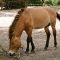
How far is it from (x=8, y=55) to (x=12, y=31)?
1.92 feet

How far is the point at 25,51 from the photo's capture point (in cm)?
747

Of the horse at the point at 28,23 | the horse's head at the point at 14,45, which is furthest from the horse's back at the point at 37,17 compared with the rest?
the horse's head at the point at 14,45

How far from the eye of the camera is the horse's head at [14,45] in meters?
6.37

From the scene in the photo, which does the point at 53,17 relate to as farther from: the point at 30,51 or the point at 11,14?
the point at 11,14

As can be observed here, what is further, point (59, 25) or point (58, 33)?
point (59, 25)

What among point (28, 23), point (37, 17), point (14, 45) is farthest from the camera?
point (37, 17)

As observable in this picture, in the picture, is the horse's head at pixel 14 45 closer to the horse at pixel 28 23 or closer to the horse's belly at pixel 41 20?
the horse at pixel 28 23

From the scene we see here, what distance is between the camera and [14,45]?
646 centimetres

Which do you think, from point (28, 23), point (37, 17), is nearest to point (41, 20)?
point (37, 17)

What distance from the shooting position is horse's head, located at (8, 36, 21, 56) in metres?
6.37

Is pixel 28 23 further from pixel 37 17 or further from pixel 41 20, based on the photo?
pixel 41 20

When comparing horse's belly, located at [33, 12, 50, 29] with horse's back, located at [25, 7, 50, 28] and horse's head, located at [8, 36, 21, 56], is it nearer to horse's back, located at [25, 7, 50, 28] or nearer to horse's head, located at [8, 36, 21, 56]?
horse's back, located at [25, 7, 50, 28]

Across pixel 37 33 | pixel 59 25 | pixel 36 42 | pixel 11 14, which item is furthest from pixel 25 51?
pixel 11 14

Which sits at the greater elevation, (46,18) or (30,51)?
(46,18)
